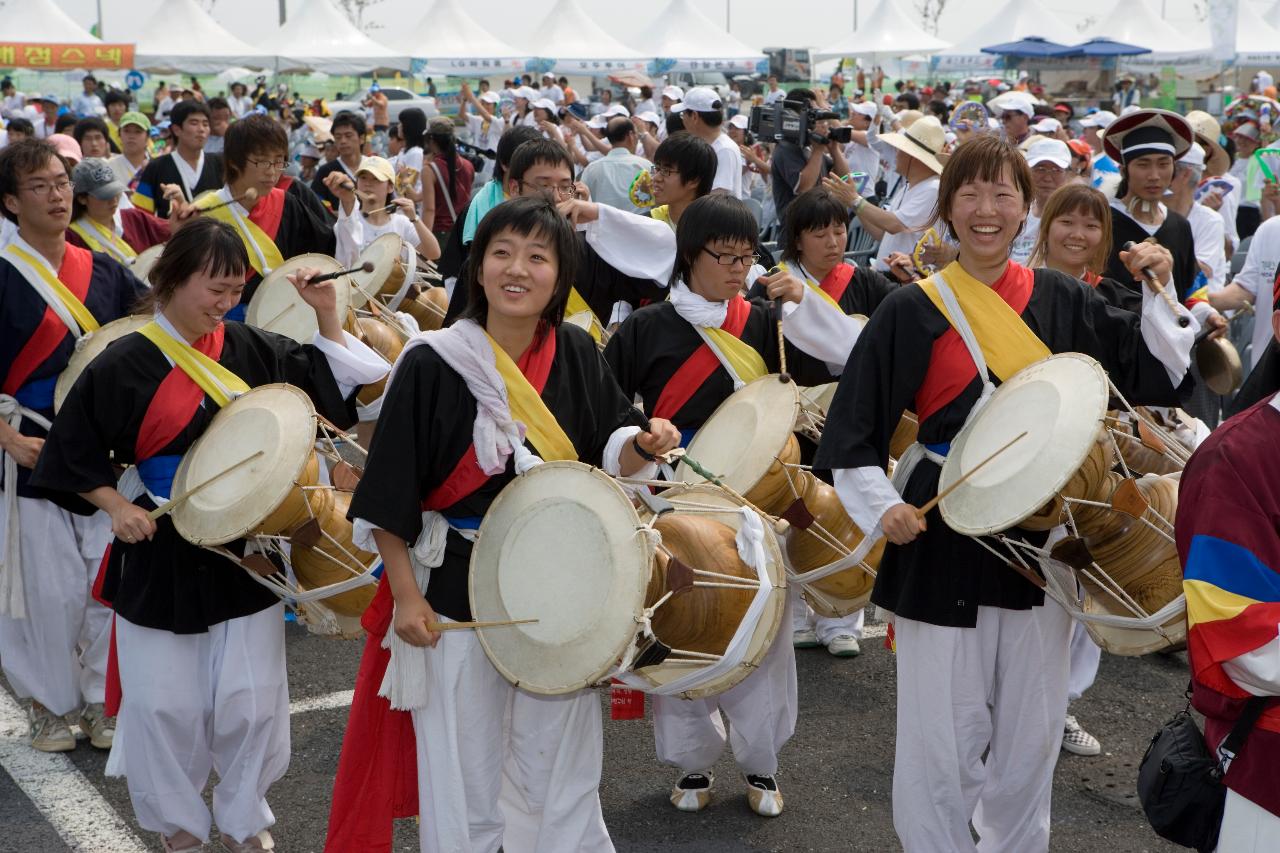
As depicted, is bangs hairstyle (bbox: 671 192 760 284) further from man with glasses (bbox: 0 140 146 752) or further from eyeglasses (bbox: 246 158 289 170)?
eyeglasses (bbox: 246 158 289 170)

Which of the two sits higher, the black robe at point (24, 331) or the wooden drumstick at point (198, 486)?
the black robe at point (24, 331)

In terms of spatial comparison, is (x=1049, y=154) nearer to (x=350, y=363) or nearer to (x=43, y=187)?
(x=350, y=363)

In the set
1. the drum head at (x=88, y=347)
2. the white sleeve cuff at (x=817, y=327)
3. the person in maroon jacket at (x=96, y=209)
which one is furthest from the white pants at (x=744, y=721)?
the person in maroon jacket at (x=96, y=209)

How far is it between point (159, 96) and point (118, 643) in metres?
26.8

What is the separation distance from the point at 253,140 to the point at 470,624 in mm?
3756

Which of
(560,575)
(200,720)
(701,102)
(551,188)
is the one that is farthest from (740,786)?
(701,102)

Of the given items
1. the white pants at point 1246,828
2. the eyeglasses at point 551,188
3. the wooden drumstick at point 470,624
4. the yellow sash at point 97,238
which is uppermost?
the eyeglasses at point 551,188

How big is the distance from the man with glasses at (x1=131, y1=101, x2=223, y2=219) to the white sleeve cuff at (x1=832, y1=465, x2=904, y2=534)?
535 cm

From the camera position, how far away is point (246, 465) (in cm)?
361

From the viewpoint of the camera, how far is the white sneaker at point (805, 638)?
19.0 ft

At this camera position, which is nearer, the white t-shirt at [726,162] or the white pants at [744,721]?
the white pants at [744,721]

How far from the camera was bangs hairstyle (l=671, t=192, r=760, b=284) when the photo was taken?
4.33 meters

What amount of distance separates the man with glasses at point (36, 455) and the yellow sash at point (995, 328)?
289 centimetres

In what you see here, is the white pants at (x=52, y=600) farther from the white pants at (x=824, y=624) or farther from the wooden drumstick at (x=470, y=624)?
the white pants at (x=824, y=624)
